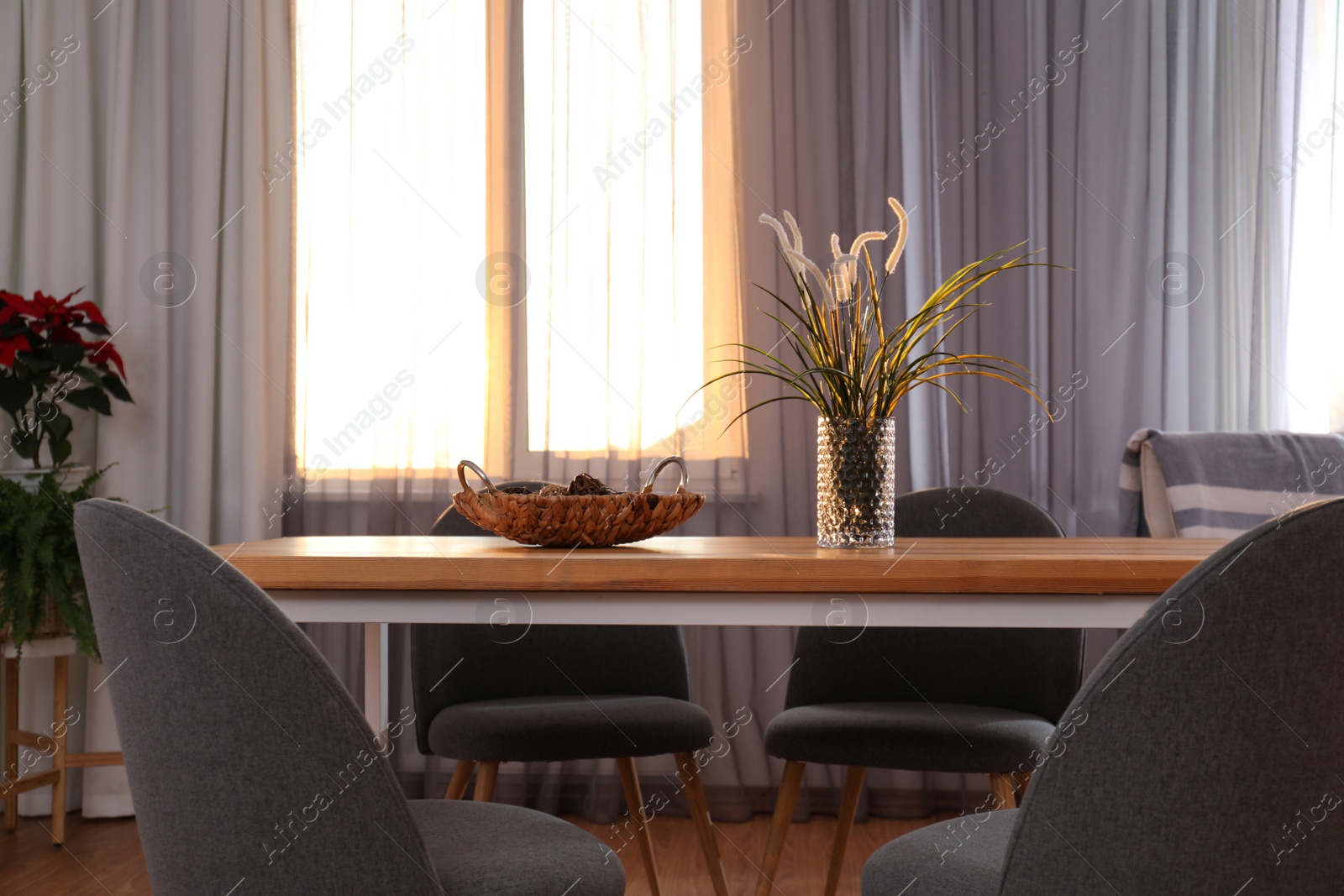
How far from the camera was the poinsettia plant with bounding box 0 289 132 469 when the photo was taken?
2.43 metres

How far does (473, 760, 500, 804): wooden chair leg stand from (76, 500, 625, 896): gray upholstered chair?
889 millimetres

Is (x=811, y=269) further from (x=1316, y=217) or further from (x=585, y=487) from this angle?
(x=1316, y=217)

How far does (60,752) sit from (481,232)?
1.59 m

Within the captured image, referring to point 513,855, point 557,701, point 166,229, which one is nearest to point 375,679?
point 513,855

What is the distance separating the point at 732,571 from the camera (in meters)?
1.04

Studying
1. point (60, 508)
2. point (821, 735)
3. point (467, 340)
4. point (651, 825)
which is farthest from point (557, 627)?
point (60, 508)

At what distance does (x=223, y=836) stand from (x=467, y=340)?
2074 mm

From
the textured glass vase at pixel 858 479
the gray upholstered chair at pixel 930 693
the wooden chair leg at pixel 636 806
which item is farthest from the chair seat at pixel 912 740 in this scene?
the textured glass vase at pixel 858 479

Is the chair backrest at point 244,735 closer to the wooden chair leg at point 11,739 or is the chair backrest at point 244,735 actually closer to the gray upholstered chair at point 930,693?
the gray upholstered chair at point 930,693

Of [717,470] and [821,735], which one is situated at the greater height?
[717,470]

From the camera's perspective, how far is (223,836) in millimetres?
734

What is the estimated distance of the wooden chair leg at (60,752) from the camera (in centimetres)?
239

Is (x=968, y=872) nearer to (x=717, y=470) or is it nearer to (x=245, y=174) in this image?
(x=717, y=470)


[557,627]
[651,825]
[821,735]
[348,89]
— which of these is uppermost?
[348,89]
